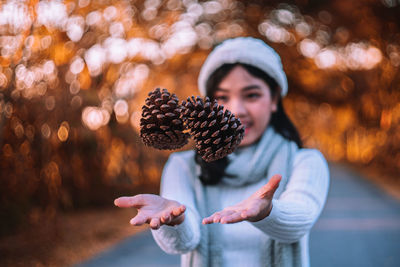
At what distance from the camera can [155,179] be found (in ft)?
24.7

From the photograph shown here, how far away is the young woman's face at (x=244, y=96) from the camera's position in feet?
4.95

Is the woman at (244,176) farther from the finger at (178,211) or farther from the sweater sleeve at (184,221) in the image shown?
the finger at (178,211)

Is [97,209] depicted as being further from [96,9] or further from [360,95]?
[360,95]

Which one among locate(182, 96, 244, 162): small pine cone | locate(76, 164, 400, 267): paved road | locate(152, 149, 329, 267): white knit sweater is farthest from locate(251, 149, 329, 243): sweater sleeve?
locate(76, 164, 400, 267): paved road

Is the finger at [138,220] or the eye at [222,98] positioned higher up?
the finger at [138,220]

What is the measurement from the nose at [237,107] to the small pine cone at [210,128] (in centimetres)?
69

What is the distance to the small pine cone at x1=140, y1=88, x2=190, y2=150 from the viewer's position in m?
0.79

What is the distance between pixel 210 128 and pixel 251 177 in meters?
0.93

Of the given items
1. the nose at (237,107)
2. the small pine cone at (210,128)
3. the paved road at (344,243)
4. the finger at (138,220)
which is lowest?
the paved road at (344,243)

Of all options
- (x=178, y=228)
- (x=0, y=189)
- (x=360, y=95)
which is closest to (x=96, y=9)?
(x=0, y=189)

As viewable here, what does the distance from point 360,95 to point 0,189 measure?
13.9 meters

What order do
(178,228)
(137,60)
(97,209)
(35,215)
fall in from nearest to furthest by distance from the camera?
(178,228) → (35,215) → (137,60) → (97,209)

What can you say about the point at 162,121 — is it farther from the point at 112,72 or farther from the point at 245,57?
the point at 112,72

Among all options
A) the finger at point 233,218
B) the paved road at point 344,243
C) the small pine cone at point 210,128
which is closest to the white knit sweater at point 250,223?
the finger at point 233,218
